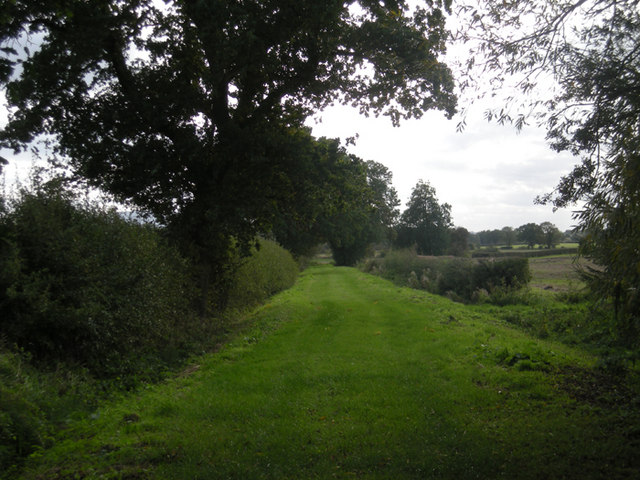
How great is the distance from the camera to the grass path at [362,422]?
14.1 feet

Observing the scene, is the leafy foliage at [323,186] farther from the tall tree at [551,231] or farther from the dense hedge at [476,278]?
the dense hedge at [476,278]

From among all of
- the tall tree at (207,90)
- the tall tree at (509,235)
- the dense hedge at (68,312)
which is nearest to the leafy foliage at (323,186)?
the tall tree at (207,90)

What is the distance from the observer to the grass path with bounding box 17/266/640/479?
4.31 meters

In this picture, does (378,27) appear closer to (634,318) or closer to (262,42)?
(262,42)

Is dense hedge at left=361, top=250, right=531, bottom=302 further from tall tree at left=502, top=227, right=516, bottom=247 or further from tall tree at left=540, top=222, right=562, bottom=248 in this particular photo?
tall tree at left=502, top=227, right=516, bottom=247

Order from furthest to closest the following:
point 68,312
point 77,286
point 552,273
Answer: point 552,273, point 77,286, point 68,312

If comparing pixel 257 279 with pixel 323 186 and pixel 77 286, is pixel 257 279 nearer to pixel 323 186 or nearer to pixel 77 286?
pixel 323 186

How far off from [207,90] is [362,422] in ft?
33.9

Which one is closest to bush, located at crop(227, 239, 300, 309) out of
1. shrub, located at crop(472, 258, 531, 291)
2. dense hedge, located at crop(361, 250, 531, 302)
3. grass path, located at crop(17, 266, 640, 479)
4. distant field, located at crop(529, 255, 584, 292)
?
grass path, located at crop(17, 266, 640, 479)

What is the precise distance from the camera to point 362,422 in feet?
18.1

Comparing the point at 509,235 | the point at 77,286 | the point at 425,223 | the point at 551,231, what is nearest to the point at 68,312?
the point at 77,286

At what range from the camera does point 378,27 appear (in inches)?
399

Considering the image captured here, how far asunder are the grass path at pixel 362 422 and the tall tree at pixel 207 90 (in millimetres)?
4994

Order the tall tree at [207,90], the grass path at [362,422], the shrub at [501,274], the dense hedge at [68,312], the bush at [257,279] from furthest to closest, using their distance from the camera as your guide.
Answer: the shrub at [501,274]
the bush at [257,279]
the tall tree at [207,90]
the dense hedge at [68,312]
the grass path at [362,422]
